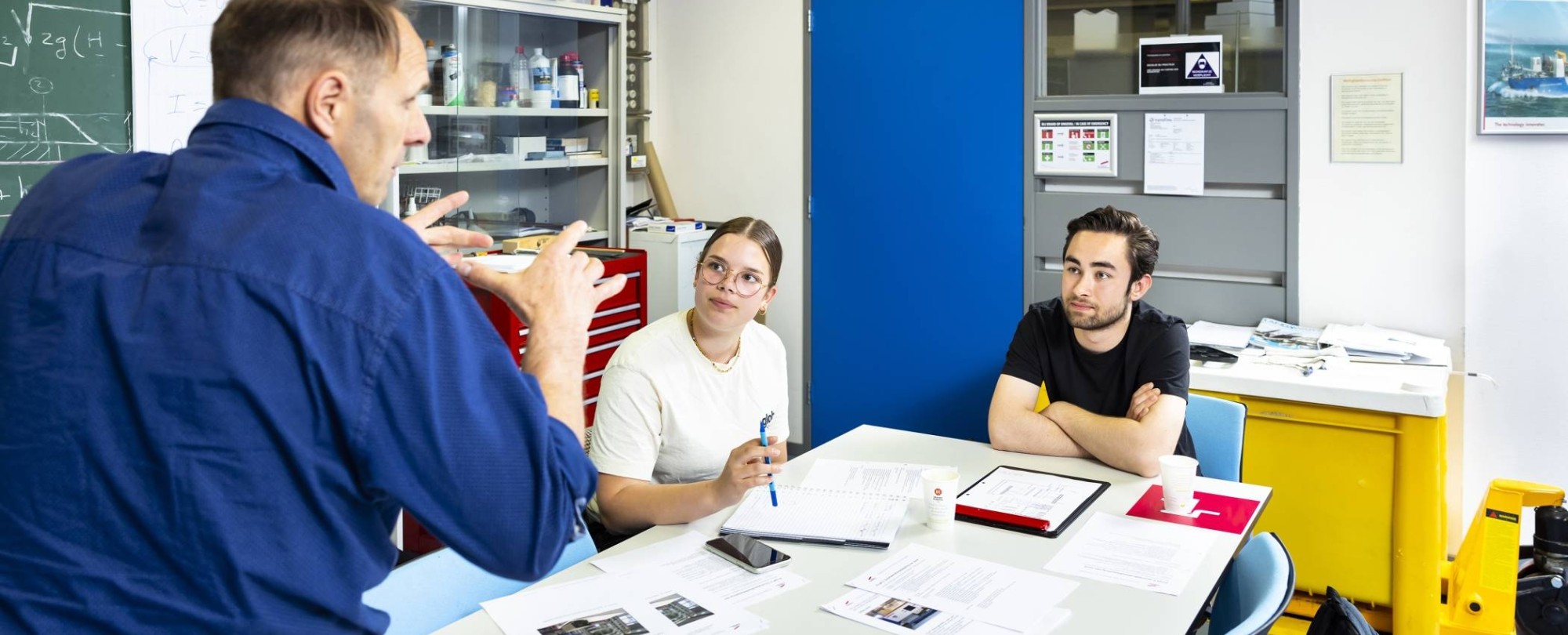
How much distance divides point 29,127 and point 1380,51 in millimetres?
3654

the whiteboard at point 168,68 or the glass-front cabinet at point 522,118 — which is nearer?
the whiteboard at point 168,68

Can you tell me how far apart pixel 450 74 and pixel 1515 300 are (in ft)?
11.5

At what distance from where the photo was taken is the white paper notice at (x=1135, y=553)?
1874 mm

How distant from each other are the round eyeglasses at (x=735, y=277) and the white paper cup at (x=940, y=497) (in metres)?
0.60

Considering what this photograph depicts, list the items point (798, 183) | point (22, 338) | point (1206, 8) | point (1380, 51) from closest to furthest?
point (22, 338), point (1380, 51), point (1206, 8), point (798, 183)

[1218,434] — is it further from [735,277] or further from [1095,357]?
[735,277]

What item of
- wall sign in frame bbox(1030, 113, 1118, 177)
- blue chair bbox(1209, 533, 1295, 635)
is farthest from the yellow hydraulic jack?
Result: wall sign in frame bbox(1030, 113, 1118, 177)

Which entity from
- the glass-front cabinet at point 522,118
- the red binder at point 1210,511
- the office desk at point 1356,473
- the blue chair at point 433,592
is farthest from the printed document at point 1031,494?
the glass-front cabinet at point 522,118

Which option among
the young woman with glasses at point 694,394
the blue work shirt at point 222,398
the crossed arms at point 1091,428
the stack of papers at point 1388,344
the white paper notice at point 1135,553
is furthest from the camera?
the stack of papers at point 1388,344

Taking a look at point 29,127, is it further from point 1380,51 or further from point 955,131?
point 1380,51

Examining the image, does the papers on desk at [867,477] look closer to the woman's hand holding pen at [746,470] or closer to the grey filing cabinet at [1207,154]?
the woman's hand holding pen at [746,470]

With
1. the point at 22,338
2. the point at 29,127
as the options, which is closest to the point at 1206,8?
the point at 29,127

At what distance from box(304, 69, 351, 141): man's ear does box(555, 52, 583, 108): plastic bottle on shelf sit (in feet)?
11.8

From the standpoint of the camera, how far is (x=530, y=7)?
171 inches
